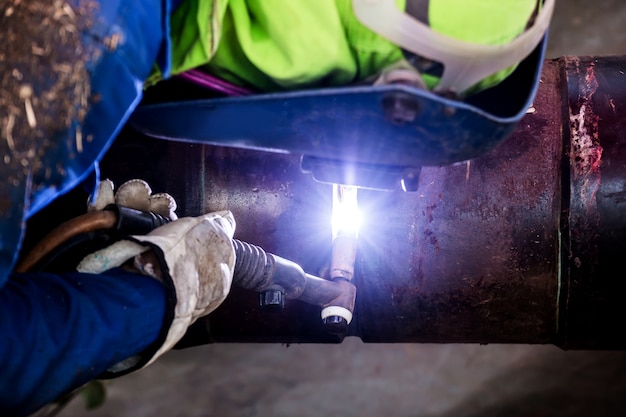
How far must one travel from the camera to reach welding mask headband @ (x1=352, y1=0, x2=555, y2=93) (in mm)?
949

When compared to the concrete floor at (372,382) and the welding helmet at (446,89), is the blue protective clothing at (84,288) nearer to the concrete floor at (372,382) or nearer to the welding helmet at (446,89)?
the welding helmet at (446,89)

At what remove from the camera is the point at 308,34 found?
96 centimetres

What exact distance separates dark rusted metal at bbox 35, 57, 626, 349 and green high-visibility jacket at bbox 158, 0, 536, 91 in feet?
1.78

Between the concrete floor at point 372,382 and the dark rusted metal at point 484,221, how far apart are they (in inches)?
63.3

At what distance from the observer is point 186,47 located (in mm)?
1036

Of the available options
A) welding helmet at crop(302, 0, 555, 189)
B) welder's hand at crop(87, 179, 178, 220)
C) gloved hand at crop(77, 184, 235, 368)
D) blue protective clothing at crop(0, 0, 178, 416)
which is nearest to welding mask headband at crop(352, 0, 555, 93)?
welding helmet at crop(302, 0, 555, 189)

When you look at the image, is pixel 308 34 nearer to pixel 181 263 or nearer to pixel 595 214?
pixel 181 263

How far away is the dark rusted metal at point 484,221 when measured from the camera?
1.55m

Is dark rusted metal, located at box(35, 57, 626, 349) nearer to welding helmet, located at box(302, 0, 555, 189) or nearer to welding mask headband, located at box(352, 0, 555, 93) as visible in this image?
welding helmet, located at box(302, 0, 555, 189)

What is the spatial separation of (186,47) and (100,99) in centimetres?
19

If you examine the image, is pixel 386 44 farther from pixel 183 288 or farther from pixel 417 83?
pixel 183 288

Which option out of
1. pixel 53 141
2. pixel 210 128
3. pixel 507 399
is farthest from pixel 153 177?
pixel 507 399

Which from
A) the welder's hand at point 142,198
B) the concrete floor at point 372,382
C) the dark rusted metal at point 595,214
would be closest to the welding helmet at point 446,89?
the dark rusted metal at point 595,214

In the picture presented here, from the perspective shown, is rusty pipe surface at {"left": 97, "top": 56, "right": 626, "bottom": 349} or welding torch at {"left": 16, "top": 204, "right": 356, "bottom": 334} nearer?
welding torch at {"left": 16, "top": 204, "right": 356, "bottom": 334}
